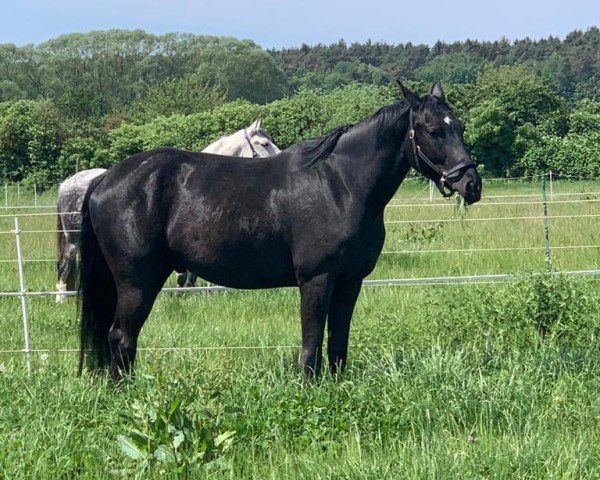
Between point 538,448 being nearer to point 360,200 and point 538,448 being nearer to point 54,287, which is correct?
point 360,200

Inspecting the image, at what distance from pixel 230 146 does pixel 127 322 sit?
15.2 ft

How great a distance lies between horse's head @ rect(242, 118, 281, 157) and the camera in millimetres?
9688

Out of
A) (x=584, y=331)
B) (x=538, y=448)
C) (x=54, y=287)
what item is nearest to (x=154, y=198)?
(x=538, y=448)

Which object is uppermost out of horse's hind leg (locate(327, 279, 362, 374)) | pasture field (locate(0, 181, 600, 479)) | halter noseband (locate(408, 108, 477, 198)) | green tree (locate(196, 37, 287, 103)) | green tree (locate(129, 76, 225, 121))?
green tree (locate(196, 37, 287, 103))

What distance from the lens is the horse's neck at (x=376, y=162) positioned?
17.2 feet

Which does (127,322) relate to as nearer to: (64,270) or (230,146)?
(64,270)

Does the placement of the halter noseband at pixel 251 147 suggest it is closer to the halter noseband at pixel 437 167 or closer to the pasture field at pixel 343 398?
the pasture field at pixel 343 398

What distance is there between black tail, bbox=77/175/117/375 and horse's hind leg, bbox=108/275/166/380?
0.19 m

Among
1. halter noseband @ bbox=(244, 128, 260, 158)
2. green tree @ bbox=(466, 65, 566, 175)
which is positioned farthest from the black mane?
green tree @ bbox=(466, 65, 566, 175)

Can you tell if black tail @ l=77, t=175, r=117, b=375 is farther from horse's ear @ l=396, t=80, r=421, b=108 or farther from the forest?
the forest

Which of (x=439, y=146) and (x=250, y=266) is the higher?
(x=439, y=146)

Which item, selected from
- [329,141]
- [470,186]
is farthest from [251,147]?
[470,186]

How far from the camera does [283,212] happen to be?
528 cm

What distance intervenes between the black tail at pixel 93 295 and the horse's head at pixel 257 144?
3989 millimetres
